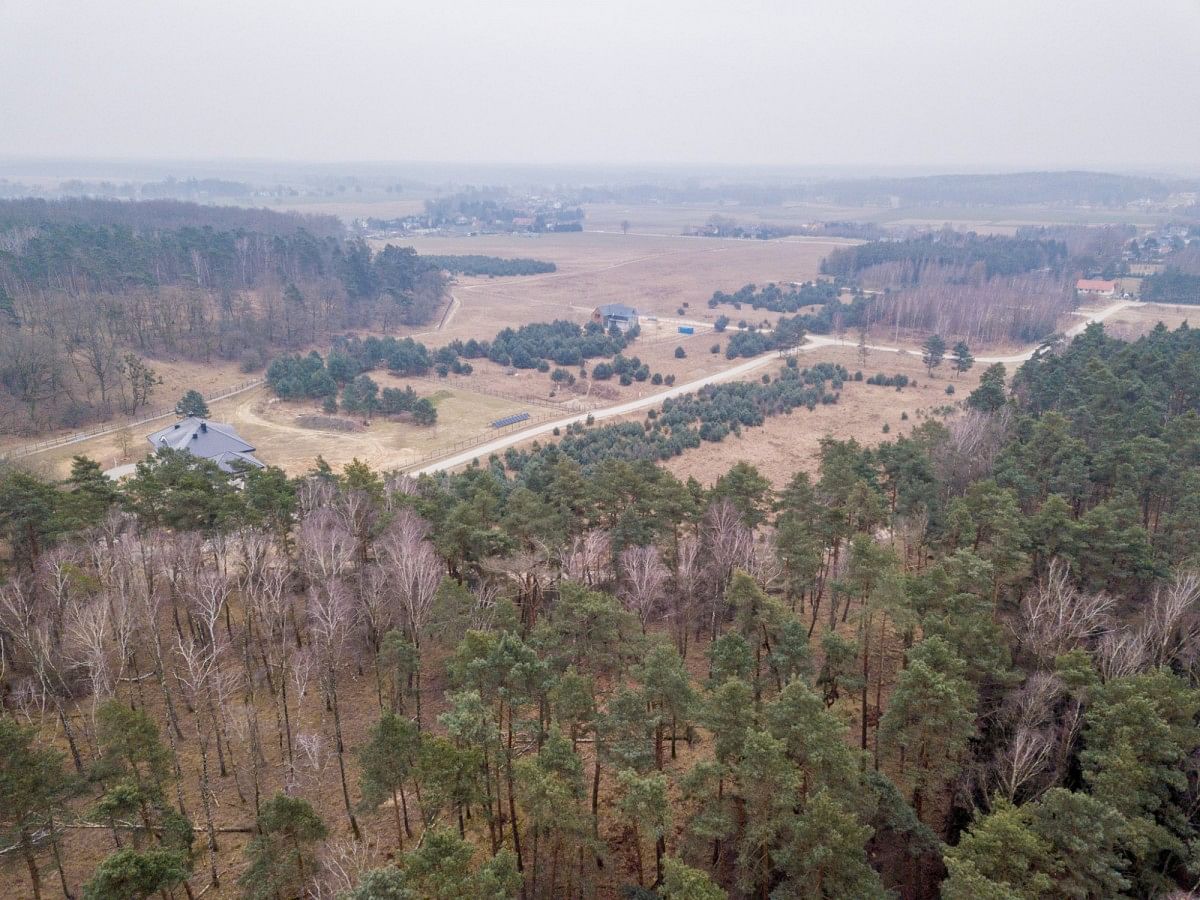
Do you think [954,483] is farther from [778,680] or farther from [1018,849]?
[1018,849]

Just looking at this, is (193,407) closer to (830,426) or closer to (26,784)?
(26,784)

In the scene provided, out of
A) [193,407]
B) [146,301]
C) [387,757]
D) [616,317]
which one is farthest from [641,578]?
[616,317]

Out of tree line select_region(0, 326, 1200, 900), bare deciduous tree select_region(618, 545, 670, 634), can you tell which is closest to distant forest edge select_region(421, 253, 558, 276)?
tree line select_region(0, 326, 1200, 900)

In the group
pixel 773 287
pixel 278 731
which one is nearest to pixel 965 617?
pixel 278 731

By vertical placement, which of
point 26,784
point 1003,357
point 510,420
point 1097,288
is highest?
point 1097,288

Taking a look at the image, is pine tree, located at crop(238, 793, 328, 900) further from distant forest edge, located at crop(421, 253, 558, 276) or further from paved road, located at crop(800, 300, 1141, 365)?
distant forest edge, located at crop(421, 253, 558, 276)
